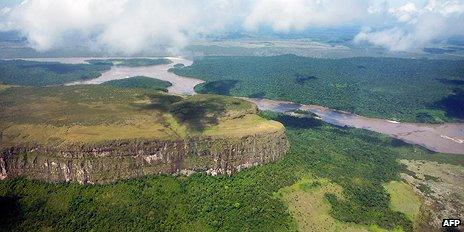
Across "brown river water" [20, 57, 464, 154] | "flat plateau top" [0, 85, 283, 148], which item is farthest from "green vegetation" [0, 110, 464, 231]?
"brown river water" [20, 57, 464, 154]

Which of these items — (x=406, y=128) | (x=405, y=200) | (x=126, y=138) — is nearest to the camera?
(x=126, y=138)

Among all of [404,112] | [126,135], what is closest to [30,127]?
[126,135]

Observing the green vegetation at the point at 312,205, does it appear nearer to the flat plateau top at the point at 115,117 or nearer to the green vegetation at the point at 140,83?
the flat plateau top at the point at 115,117

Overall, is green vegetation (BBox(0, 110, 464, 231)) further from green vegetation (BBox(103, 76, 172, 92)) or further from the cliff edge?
green vegetation (BBox(103, 76, 172, 92))

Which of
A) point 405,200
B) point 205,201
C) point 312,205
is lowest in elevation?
point 405,200

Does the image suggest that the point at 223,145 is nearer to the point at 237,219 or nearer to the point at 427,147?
the point at 237,219

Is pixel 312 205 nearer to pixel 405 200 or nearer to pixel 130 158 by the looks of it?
pixel 405 200

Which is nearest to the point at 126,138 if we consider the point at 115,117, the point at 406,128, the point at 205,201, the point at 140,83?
the point at 115,117

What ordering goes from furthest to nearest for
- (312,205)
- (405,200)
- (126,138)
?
(405,200)
(312,205)
(126,138)
